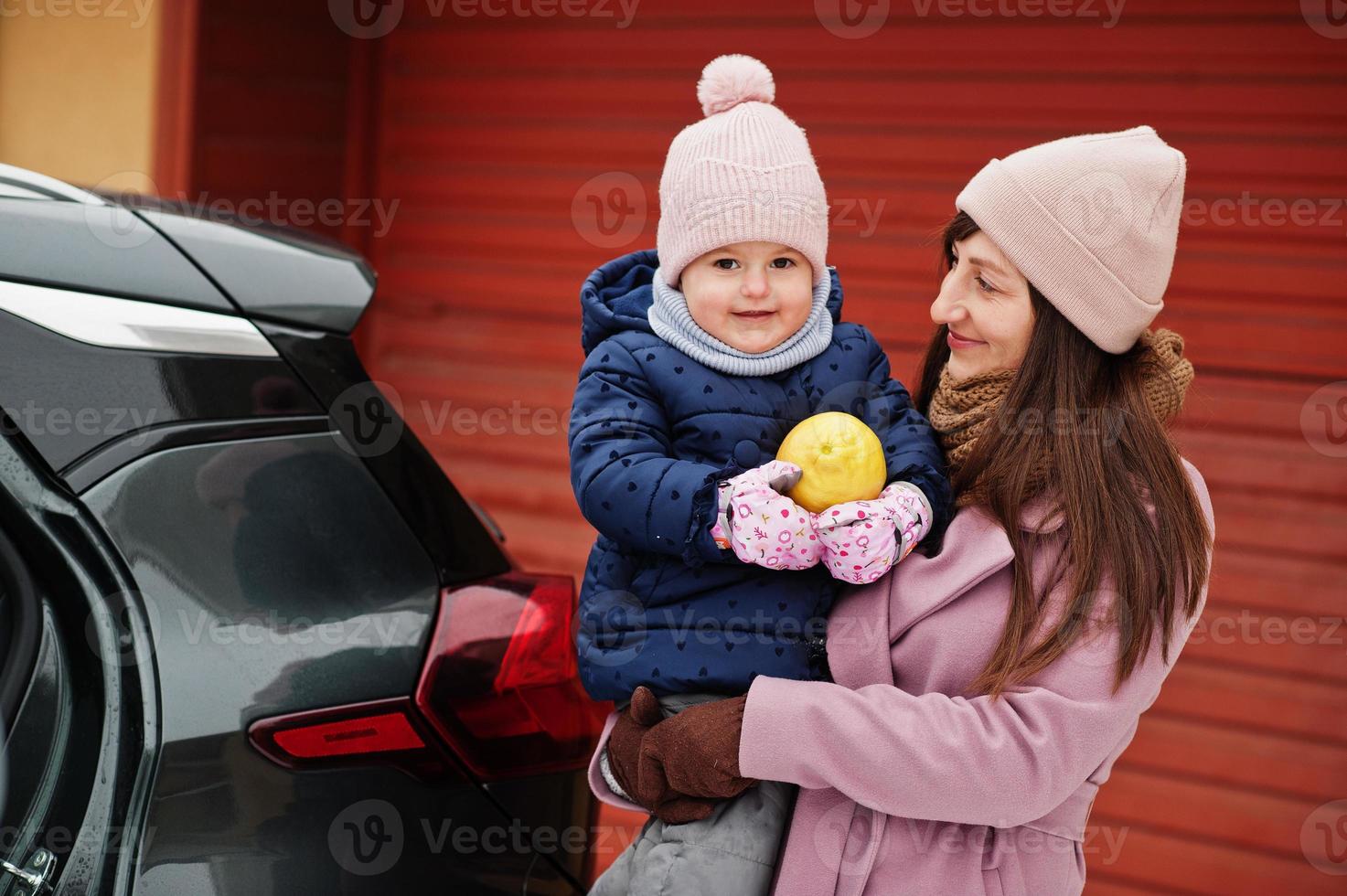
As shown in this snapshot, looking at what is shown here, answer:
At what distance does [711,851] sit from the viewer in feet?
5.43

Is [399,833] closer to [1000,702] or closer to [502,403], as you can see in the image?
[1000,702]

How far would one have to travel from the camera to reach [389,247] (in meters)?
5.22

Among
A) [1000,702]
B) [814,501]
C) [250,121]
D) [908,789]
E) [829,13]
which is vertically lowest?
[908,789]

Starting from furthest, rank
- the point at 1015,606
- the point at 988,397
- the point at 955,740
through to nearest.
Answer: the point at 988,397 → the point at 1015,606 → the point at 955,740

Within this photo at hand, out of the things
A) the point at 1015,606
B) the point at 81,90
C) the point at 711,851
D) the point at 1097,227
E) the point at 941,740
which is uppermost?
the point at 81,90

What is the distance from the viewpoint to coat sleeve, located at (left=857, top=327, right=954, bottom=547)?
1.79 meters

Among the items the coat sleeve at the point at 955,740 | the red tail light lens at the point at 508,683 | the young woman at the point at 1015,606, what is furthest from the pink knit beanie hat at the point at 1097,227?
the red tail light lens at the point at 508,683

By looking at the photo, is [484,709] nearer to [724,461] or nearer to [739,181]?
[724,461]

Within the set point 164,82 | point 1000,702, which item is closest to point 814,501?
point 1000,702

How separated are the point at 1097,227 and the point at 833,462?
561mm

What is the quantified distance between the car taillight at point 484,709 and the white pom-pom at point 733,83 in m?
0.89

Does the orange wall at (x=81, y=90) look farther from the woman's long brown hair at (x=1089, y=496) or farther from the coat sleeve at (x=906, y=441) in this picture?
the woman's long brown hair at (x=1089, y=496)

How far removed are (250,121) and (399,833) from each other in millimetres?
3854

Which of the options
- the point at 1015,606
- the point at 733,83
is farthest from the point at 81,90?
the point at 1015,606
